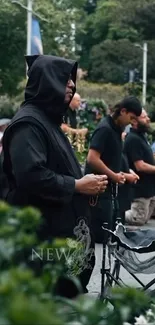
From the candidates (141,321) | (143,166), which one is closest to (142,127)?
(143,166)

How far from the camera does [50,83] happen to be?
471 cm

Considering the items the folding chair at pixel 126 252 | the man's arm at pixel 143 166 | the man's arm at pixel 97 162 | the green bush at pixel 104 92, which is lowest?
the green bush at pixel 104 92

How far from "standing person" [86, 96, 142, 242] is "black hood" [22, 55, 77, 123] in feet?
12.9

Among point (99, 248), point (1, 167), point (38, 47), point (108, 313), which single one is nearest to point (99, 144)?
point (99, 248)

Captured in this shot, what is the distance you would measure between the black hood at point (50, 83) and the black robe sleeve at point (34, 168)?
0.64 ft

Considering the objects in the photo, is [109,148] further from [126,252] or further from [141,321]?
[141,321]

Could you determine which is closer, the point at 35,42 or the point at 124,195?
the point at 124,195

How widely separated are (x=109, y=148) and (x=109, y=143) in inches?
2.9

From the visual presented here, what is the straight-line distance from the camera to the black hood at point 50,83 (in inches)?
186

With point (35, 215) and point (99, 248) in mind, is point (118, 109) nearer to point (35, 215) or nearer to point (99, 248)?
point (99, 248)

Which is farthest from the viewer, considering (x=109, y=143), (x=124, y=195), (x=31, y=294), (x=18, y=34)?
(x=18, y=34)

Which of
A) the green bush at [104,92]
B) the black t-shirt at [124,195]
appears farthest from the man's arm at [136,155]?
the green bush at [104,92]

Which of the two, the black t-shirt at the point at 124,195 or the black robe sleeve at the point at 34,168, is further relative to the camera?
the black t-shirt at the point at 124,195

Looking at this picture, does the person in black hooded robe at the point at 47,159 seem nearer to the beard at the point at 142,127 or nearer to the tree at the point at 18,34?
the beard at the point at 142,127
